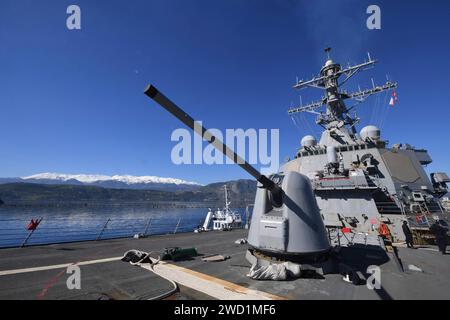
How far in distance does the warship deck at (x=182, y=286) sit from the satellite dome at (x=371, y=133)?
32.9 feet

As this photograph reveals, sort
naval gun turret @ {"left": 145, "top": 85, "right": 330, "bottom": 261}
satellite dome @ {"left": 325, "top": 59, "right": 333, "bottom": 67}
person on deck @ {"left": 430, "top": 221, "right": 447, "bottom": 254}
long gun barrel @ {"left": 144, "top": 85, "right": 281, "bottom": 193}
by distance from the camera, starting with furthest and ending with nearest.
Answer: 1. satellite dome @ {"left": 325, "top": 59, "right": 333, "bottom": 67}
2. person on deck @ {"left": 430, "top": 221, "right": 447, "bottom": 254}
3. naval gun turret @ {"left": 145, "top": 85, "right": 330, "bottom": 261}
4. long gun barrel @ {"left": 144, "top": 85, "right": 281, "bottom": 193}

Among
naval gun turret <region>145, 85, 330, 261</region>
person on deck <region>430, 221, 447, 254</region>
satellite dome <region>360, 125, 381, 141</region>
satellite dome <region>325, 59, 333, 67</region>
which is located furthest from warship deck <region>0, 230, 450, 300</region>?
satellite dome <region>325, 59, 333, 67</region>

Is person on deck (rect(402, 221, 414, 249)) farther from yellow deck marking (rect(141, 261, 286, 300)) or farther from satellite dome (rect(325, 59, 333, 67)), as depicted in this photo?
satellite dome (rect(325, 59, 333, 67))

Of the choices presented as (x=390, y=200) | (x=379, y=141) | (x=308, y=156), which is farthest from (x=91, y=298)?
(x=379, y=141)

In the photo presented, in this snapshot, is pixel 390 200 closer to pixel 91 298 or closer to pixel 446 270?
pixel 446 270

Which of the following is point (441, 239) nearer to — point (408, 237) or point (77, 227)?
point (408, 237)

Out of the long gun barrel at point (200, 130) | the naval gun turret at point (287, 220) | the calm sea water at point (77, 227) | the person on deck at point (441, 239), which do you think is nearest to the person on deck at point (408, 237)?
the person on deck at point (441, 239)

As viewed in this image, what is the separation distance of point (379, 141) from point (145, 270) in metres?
16.5

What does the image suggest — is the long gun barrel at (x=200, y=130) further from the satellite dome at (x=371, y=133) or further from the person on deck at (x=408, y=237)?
the satellite dome at (x=371, y=133)

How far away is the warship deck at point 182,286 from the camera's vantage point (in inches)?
167

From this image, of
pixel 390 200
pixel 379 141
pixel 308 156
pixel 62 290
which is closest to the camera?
pixel 62 290

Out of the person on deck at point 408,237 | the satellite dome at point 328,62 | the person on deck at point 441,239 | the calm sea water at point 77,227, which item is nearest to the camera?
the person on deck at point 441,239

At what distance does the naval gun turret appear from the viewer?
5.50 m

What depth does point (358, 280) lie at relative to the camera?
4.92 metres
